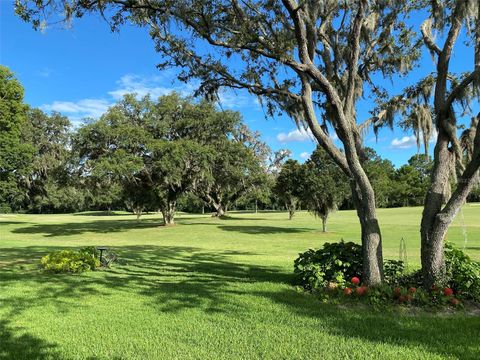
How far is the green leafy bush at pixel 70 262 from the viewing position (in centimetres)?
898

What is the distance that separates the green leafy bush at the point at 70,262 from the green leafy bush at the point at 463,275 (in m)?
7.25

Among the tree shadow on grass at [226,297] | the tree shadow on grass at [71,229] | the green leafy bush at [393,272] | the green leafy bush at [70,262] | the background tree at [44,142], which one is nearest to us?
the tree shadow on grass at [226,297]

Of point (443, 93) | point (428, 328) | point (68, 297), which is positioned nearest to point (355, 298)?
point (428, 328)

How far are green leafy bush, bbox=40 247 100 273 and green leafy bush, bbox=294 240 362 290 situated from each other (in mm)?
4880

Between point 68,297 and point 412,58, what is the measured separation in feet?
26.6

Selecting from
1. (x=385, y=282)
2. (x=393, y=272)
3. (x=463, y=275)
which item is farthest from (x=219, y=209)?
(x=463, y=275)

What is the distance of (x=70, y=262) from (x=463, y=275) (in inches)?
302

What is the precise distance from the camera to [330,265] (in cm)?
703

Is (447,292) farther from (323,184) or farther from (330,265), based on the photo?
(323,184)

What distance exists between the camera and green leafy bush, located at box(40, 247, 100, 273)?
8977 mm

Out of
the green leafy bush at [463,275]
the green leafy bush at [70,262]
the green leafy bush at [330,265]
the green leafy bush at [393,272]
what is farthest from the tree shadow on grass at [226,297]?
the green leafy bush at [393,272]

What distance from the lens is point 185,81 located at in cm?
862

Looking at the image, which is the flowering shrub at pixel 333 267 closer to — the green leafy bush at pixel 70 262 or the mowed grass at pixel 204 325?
the mowed grass at pixel 204 325

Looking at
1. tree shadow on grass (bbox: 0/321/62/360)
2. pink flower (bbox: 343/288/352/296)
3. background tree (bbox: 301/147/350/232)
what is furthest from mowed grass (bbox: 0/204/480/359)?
background tree (bbox: 301/147/350/232)
